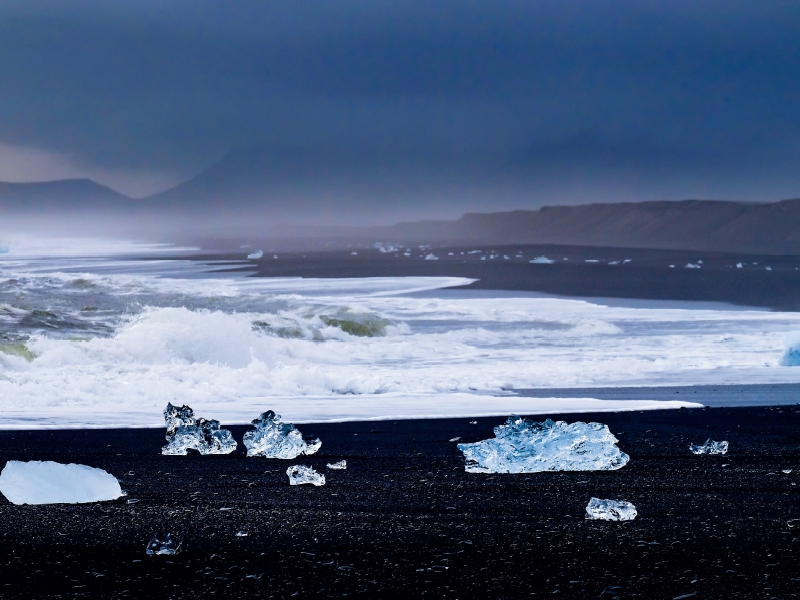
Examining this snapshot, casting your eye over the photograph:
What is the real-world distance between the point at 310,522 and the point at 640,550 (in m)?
1.42

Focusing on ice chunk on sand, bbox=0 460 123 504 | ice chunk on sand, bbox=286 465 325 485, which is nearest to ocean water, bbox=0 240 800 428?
ice chunk on sand, bbox=286 465 325 485

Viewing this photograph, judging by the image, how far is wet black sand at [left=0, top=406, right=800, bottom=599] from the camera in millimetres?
3309

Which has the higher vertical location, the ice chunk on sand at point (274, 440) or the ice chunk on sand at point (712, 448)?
the ice chunk on sand at point (274, 440)

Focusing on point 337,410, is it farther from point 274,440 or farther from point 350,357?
point 350,357

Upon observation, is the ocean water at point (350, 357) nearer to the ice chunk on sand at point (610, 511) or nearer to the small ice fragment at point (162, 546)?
the ice chunk on sand at point (610, 511)

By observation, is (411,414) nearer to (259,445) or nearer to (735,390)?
(259,445)

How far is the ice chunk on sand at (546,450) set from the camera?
205 inches

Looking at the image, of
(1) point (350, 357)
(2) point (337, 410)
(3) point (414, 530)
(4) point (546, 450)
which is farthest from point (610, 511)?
(1) point (350, 357)

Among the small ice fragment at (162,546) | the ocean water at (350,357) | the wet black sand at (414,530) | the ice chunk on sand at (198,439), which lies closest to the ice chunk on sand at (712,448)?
the wet black sand at (414,530)

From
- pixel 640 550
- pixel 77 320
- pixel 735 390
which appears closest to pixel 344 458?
pixel 640 550

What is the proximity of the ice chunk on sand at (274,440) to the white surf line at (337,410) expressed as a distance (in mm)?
1463

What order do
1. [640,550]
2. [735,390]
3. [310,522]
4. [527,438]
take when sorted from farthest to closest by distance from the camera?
[735,390], [527,438], [310,522], [640,550]

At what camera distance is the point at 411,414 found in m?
7.57

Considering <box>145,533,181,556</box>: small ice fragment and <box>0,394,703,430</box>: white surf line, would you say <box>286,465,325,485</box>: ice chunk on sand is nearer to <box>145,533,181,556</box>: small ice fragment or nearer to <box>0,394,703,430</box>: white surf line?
<box>145,533,181,556</box>: small ice fragment
